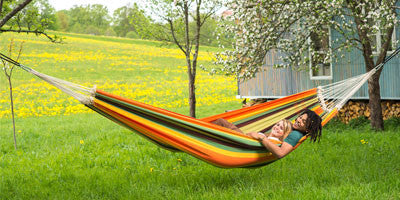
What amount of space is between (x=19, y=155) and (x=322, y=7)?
5124 millimetres

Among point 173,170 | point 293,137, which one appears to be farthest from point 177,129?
point 173,170

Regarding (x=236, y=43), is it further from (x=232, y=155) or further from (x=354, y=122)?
(x=232, y=155)

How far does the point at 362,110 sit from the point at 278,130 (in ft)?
18.0

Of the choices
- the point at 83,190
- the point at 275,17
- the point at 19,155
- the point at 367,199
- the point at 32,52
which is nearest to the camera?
the point at 367,199

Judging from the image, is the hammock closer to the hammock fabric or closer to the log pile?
the hammock fabric

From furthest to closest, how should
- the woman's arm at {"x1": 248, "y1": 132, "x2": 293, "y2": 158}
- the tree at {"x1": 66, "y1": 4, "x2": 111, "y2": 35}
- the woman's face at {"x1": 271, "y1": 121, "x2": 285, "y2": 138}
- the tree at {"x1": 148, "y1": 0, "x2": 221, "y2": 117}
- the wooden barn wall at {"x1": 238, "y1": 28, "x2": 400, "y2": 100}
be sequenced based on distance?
the tree at {"x1": 66, "y1": 4, "x2": 111, "y2": 35}
the wooden barn wall at {"x1": 238, "y1": 28, "x2": 400, "y2": 100}
the tree at {"x1": 148, "y1": 0, "x2": 221, "y2": 117}
the woman's face at {"x1": 271, "y1": 121, "x2": 285, "y2": 138}
the woman's arm at {"x1": 248, "y1": 132, "x2": 293, "y2": 158}

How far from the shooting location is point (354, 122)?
895cm

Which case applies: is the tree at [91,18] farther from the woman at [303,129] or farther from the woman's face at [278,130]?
the woman at [303,129]

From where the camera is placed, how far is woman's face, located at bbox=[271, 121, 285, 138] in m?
4.36

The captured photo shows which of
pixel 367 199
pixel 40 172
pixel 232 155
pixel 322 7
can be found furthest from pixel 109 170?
pixel 322 7

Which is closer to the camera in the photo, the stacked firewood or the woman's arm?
the woman's arm

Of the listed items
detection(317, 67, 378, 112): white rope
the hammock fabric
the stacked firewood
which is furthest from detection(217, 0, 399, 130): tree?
the hammock fabric

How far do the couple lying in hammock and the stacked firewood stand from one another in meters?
5.10

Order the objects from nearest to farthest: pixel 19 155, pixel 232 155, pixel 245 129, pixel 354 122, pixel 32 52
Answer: pixel 232 155 < pixel 245 129 < pixel 19 155 < pixel 354 122 < pixel 32 52
